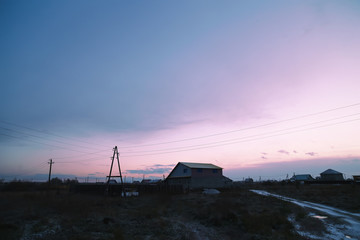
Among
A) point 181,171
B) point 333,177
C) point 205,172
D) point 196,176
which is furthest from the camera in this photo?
point 333,177

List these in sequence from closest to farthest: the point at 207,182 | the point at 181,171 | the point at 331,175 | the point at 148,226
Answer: the point at 148,226 < the point at 207,182 < the point at 181,171 < the point at 331,175

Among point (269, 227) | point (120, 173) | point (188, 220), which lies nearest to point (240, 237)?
point (269, 227)


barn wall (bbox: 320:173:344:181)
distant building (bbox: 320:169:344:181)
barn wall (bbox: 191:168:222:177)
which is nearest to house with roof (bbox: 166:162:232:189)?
barn wall (bbox: 191:168:222:177)

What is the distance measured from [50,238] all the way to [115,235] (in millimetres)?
3388

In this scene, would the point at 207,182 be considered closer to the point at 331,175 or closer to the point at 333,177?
the point at 333,177

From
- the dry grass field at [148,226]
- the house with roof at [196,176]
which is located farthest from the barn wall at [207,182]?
the dry grass field at [148,226]

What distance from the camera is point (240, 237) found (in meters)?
14.6

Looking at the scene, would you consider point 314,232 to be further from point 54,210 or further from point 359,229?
point 54,210

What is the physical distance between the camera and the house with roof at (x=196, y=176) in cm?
5262

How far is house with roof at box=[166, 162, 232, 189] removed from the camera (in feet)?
173

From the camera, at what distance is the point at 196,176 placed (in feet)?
A: 174

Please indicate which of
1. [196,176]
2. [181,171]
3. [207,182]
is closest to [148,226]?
[196,176]

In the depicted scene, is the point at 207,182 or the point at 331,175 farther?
the point at 331,175

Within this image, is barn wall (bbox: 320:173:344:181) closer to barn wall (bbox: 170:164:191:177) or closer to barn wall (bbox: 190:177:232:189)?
barn wall (bbox: 190:177:232:189)
